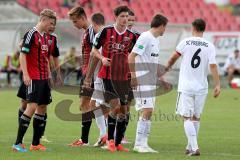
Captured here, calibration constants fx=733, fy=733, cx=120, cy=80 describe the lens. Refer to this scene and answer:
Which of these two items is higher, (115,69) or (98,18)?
(98,18)

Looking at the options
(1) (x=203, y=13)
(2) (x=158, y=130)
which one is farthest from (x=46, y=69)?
(1) (x=203, y=13)

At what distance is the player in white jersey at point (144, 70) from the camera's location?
36.7 feet

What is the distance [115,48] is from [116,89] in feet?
2.16

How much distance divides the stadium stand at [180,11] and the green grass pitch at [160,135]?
1639 centimetres

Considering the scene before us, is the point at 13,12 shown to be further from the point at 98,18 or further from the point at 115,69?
the point at 115,69

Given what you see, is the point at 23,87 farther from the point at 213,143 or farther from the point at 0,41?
the point at 0,41

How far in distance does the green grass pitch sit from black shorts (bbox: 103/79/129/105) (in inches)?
35.7

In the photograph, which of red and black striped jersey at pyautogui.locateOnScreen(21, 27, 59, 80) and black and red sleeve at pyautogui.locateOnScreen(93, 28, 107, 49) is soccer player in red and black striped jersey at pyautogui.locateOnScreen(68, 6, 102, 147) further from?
red and black striped jersey at pyautogui.locateOnScreen(21, 27, 59, 80)

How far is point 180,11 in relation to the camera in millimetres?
40375

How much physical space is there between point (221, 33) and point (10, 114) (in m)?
15.4

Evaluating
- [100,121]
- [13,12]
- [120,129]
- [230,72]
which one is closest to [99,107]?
[100,121]

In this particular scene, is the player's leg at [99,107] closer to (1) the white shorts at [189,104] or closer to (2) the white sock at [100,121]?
(2) the white sock at [100,121]

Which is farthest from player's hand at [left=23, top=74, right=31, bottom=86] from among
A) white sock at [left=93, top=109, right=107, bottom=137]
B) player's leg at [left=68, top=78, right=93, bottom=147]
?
white sock at [left=93, top=109, right=107, bottom=137]

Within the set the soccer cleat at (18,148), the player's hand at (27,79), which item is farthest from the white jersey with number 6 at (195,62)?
the soccer cleat at (18,148)
